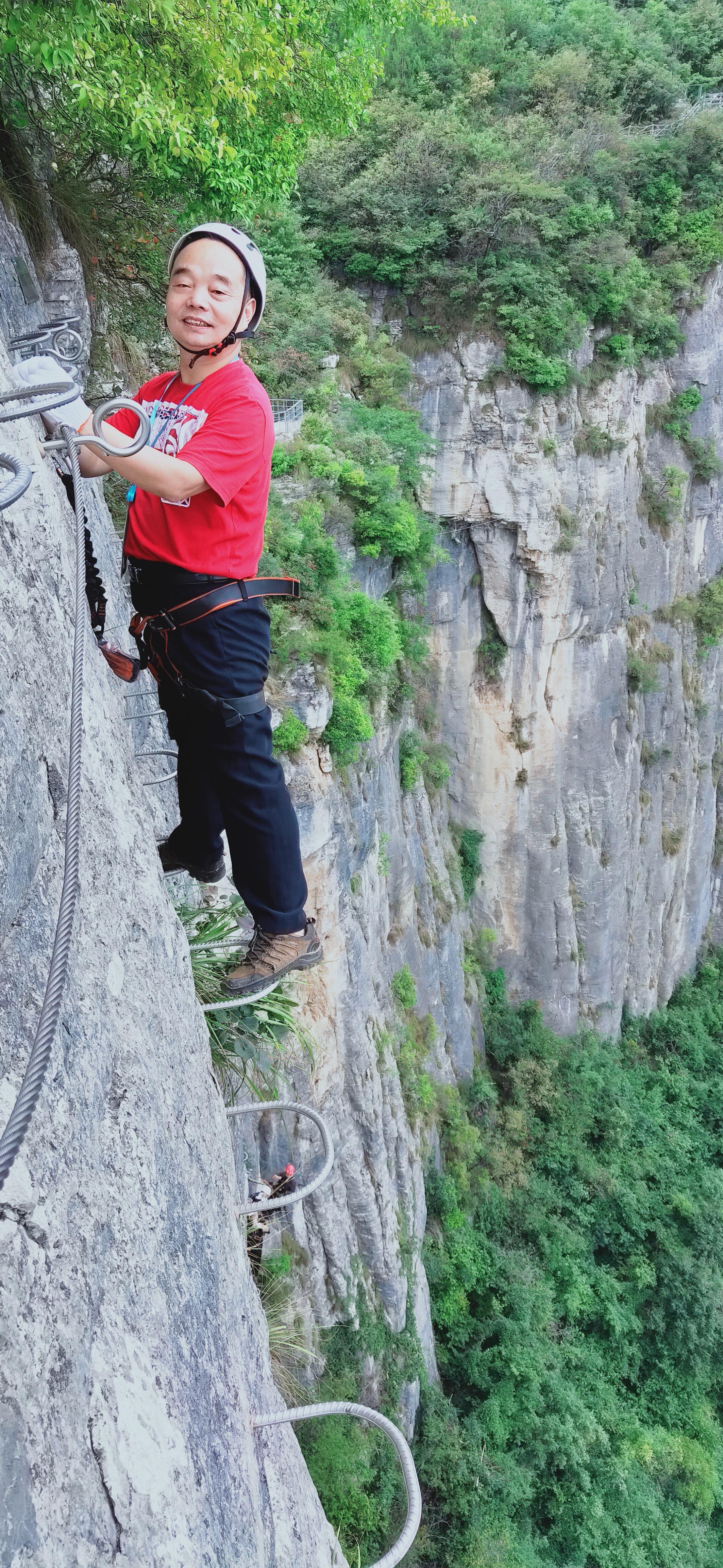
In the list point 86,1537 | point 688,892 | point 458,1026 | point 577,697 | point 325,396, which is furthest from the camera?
point 688,892

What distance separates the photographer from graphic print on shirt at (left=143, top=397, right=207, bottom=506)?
2.71m

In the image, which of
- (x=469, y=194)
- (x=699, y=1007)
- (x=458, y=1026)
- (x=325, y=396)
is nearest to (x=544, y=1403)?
(x=458, y=1026)

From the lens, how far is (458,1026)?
1616 centimetres

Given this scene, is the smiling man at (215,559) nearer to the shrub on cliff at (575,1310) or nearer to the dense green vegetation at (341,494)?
the dense green vegetation at (341,494)

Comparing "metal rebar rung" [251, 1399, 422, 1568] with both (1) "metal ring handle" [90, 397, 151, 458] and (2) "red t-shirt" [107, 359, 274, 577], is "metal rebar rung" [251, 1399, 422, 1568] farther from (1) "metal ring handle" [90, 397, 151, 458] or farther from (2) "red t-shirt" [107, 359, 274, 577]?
(1) "metal ring handle" [90, 397, 151, 458]

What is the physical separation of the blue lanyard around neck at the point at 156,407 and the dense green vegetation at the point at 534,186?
46.5 feet

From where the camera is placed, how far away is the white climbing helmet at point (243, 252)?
261 centimetres

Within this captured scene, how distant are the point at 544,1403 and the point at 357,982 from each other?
878 centimetres

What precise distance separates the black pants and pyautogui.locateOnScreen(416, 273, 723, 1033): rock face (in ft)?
47.0

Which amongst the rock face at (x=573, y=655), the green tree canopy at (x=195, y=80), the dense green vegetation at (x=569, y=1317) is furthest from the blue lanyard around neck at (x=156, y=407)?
the rock face at (x=573, y=655)

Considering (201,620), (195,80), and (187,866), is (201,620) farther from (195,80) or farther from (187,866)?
(195,80)

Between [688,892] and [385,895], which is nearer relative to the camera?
[385,895]

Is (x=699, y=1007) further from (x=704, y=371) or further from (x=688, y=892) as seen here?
(x=704, y=371)

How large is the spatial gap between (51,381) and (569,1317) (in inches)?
690
